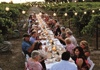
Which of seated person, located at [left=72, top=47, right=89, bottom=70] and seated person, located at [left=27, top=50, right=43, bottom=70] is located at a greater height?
seated person, located at [left=27, top=50, right=43, bottom=70]

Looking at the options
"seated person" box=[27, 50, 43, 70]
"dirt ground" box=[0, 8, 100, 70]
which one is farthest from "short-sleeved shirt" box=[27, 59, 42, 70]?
"dirt ground" box=[0, 8, 100, 70]

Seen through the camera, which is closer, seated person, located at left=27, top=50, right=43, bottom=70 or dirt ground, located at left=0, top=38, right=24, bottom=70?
seated person, located at left=27, top=50, right=43, bottom=70

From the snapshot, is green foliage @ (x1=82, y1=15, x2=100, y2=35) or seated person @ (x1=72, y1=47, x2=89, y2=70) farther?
green foliage @ (x1=82, y1=15, x2=100, y2=35)

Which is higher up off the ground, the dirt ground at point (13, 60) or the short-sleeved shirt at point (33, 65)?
the short-sleeved shirt at point (33, 65)

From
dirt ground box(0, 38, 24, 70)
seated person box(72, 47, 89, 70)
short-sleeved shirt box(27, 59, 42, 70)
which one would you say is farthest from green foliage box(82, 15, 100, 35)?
short-sleeved shirt box(27, 59, 42, 70)

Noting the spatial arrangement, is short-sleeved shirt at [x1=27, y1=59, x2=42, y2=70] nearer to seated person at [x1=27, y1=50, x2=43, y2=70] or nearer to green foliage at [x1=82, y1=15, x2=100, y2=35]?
seated person at [x1=27, y1=50, x2=43, y2=70]

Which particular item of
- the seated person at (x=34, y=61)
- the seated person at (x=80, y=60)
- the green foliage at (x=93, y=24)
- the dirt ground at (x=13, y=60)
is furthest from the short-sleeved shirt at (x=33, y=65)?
the green foliage at (x=93, y=24)

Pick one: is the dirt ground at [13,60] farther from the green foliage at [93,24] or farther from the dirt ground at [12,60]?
the green foliage at [93,24]

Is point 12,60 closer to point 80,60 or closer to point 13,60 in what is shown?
point 13,60

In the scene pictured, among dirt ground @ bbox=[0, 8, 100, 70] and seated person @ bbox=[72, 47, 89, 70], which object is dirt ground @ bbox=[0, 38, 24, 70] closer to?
dirt ground @ bbox=[0, 8, 100, 70]

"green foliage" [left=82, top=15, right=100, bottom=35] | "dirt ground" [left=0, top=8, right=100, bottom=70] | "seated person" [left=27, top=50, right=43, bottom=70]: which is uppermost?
"seated person" [left=27, top=50, right=43, bottom=70]

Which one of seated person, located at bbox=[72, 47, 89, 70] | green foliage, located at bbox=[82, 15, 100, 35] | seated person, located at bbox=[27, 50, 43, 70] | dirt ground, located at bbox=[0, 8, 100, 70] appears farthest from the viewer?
green foliage, located at bbox=[82, 15, 100, 35]

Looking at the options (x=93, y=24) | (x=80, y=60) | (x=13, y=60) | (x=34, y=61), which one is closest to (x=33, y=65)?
(x=34, y=61)

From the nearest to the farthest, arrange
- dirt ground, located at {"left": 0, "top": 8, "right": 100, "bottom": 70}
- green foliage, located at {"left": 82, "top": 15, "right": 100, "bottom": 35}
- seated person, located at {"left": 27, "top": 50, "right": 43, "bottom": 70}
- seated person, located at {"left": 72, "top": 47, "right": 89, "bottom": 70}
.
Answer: seated person, located at {"left": 27, "top": 50, "right": 43, "bottom": 70}
seated person, located at {"left": 72, "top": 47, "right": 89, "bottom": 70}
dirt ground, located at {"left": 0, "top": 8, "right": 100, "bottom": 70}
green foliage, located at {"left": 82, "top": 15, "right": 100, "bottom": 35}
